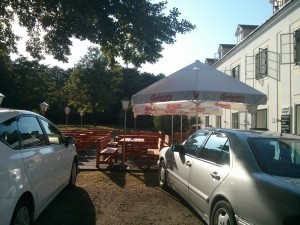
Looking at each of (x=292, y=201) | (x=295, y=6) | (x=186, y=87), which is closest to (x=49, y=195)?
(x=292, y=201)

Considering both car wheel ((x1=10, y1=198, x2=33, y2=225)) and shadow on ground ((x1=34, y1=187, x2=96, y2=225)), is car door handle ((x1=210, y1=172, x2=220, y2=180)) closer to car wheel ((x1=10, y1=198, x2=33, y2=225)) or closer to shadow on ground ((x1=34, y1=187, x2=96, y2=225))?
shadow on ground ((x1=34, y1=187, x2=96, y2=225))

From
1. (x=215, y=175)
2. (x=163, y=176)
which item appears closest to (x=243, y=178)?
(x=215, y=175)

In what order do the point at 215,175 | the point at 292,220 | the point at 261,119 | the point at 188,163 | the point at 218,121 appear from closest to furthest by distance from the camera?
the point at 292,220 < the point at 215,175 < the point at 188,163 < the point at 261,119 < the point at 218,121

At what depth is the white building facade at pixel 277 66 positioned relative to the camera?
1509 cm

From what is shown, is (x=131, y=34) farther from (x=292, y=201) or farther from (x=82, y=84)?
(x=82, y=84)

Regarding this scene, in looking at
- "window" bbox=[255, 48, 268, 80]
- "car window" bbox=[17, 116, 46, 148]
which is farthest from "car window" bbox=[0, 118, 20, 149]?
"window" bbox=[255, 48, 268, 80]

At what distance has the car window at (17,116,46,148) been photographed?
189 inches

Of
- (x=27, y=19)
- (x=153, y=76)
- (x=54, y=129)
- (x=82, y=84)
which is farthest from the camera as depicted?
(x=153, y=76)

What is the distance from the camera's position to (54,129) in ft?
22.3

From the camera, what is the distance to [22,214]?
4.25m

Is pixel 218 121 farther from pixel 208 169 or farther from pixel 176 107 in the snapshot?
pixel 208 169

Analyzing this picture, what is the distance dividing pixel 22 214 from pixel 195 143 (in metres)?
3.11

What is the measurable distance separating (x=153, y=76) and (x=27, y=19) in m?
61.0

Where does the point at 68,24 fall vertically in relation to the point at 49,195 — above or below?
above
